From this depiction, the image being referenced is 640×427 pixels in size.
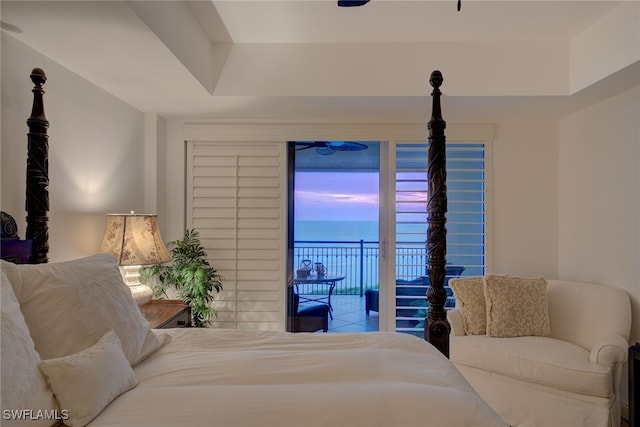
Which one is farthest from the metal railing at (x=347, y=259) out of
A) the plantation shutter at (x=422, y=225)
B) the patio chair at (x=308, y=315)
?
the plantation shutter at (x=422, y=225)

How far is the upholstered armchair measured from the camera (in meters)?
2.02

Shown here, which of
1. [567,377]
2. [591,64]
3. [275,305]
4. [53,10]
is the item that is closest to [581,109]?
[591,64]

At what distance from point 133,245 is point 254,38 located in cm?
170

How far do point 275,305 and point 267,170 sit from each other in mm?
1302

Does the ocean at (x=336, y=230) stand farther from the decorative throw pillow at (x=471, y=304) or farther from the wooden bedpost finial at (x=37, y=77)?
the wooden bedpost finial at (x=37, y=77)

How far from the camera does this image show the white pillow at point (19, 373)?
81cm

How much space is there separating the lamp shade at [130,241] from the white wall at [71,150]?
0.58 feet

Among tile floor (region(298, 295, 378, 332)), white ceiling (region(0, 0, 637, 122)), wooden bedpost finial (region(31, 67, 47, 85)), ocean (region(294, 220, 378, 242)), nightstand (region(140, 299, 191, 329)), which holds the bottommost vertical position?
tile floor (region(298, 295, 378, 332))

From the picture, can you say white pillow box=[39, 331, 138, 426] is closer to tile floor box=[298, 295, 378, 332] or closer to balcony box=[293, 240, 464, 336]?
balcony box=[293, 240, 464, 336]

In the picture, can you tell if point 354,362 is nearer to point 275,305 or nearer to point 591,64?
point 275,305

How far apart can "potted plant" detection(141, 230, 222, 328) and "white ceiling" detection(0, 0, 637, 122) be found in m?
1.25

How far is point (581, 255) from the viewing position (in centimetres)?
285

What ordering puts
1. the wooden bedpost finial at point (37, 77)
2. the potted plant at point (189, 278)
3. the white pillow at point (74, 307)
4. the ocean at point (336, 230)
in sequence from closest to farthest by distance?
the white pillow at point (74, 307)
the wooden bedpost finial at point (37, 77)
the potted plant at point (189, 278)
the ocean at point (336, 230)

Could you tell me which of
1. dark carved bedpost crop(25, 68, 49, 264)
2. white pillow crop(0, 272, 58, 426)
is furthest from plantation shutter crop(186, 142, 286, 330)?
white pillow crop(0, 272, 58, 426)
